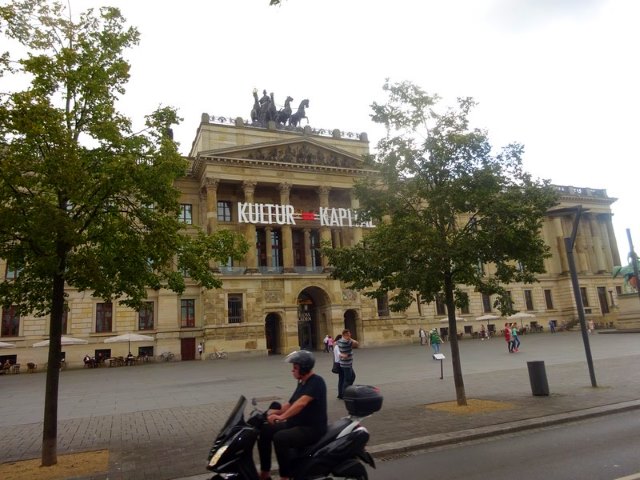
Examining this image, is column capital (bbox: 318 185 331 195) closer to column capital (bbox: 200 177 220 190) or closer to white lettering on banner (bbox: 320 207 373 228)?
white lettering on banner (bbox: 320 207 373 228)

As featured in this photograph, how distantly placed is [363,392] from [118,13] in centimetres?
880

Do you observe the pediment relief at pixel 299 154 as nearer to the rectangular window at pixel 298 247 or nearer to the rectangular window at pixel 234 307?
the rectangular window at pixel 298 247

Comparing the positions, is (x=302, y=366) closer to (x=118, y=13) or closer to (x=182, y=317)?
(x=118, y=13)

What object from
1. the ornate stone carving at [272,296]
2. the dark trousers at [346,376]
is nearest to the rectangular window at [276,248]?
the ornate stone carving at [272,296]

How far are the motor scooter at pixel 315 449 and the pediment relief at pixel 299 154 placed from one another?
38976mm

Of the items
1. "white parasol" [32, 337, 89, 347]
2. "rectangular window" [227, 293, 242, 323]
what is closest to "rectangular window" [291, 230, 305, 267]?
"rectangular window" [227, 293, 242, 323]

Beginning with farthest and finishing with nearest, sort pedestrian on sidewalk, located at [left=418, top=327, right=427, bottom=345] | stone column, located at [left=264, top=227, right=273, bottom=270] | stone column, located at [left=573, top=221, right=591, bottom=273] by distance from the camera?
1. stone column, located at [left=573, top=221, right=591, bottom=273]
2. stone column, located at [left=264, top=227, right=273, bottom=270]
3. pedestrian on sidewalk, located at [left=418, top=327, right=427, bottom=345]

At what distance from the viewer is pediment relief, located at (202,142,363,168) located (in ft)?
143

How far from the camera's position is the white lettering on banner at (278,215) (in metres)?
41.2

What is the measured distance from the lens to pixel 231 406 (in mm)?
12984

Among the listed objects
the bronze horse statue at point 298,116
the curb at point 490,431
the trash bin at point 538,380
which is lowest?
the curb at point 490,431

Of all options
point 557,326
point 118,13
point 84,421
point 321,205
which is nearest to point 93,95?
point 118,13

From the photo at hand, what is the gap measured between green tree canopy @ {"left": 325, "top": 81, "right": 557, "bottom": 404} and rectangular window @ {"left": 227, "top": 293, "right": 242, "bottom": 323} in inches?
1104

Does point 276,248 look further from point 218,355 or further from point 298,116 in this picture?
point 298,116
